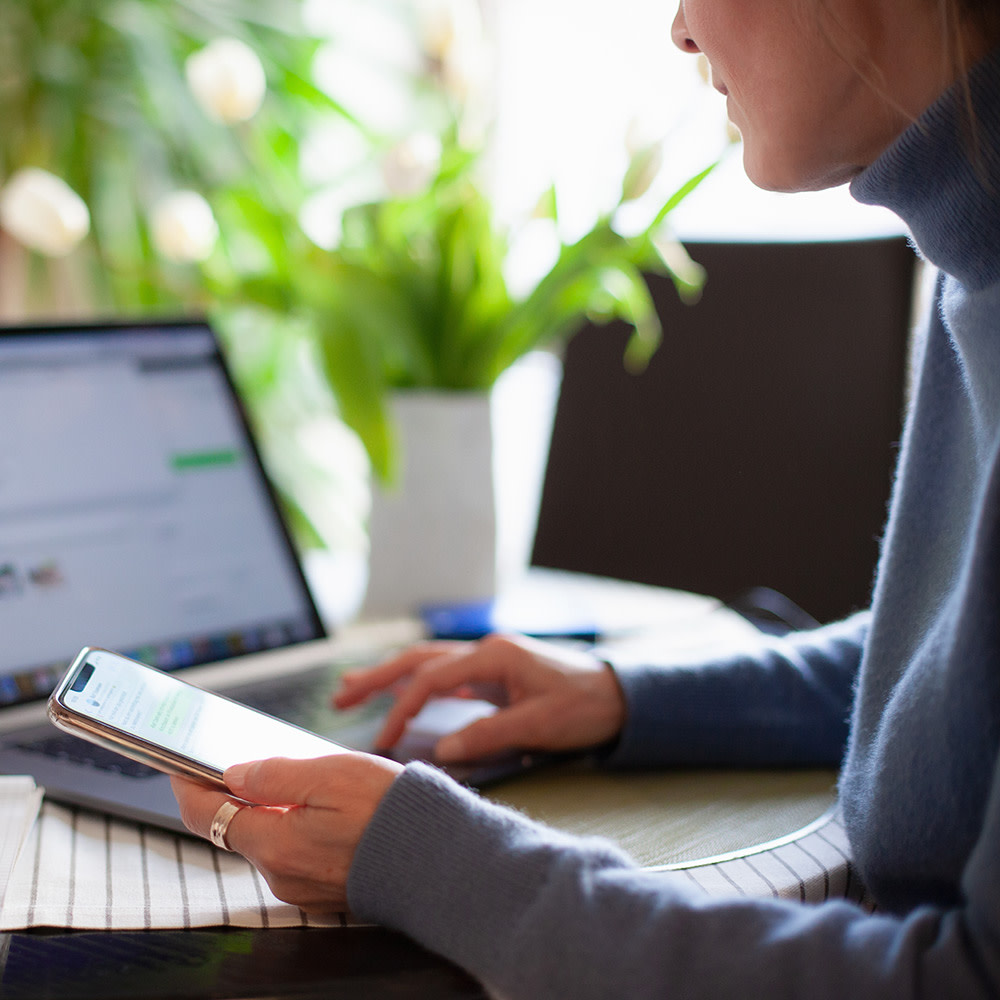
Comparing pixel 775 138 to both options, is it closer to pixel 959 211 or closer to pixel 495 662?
pixel 959 211

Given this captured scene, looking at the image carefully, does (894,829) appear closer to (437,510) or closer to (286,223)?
(437,510)

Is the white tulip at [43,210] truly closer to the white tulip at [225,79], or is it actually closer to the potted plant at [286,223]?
the potted plant at [286,223]

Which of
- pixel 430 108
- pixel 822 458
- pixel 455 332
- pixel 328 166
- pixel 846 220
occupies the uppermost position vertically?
pixel 430 108

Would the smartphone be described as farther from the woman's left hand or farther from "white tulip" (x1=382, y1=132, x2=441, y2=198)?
"white tulip" (x1=382, y1=132, x2=441, y2=198)

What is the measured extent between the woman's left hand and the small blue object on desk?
1.44ft

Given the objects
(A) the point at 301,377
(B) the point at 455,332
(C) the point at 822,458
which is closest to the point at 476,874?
(B) the point at 455,332

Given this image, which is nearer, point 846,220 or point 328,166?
point 846,220

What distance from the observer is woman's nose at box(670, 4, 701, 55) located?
0.59 m

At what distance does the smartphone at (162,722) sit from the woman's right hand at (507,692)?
13 cm

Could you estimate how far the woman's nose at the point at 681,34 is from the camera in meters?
0.59

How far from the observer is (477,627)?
92cm

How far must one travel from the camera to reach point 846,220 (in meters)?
1.86

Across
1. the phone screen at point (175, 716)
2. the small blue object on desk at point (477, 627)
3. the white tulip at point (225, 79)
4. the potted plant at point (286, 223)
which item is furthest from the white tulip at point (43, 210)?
the phone screen at point (175, 716)

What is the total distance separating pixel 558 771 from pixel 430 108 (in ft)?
5.59
